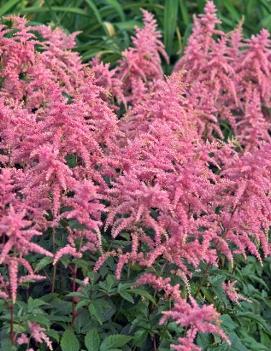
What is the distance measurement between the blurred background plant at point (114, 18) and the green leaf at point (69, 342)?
13.2 feet

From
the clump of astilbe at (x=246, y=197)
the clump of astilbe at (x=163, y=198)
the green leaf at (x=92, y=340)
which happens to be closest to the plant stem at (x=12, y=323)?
the green leaf at (x=92, y=340)

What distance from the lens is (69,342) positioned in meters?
4.25

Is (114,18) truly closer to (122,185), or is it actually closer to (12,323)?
(122,185)

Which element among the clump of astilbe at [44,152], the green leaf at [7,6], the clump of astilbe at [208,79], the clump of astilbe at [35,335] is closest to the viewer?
the clump of astilbe at [35,335]

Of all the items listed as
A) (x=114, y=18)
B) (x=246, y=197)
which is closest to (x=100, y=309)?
(x=246, y=197)

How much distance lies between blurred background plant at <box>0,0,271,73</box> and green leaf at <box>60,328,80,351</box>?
4017 millimetres

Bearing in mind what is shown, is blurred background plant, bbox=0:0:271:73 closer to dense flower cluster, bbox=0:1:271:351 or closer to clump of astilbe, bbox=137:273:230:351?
dense flower cluster, bbox=0:1:271:351

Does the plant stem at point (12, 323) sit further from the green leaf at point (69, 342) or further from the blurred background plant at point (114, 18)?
the blurred background plant at point (114, 18)

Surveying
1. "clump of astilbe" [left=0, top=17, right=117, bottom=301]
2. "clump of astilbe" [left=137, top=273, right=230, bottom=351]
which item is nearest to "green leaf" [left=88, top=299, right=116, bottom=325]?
"clump of astilbe" [left=0, top=17, right=117, bottom=301]

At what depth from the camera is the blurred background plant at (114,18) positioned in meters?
8.02

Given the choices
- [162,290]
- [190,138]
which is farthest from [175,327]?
[190,138]

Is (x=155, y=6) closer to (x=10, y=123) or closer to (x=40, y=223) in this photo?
(x=10, y=123)

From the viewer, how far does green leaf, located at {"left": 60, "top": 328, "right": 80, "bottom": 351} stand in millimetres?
4219

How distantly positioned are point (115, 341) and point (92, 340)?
5.5 inches
